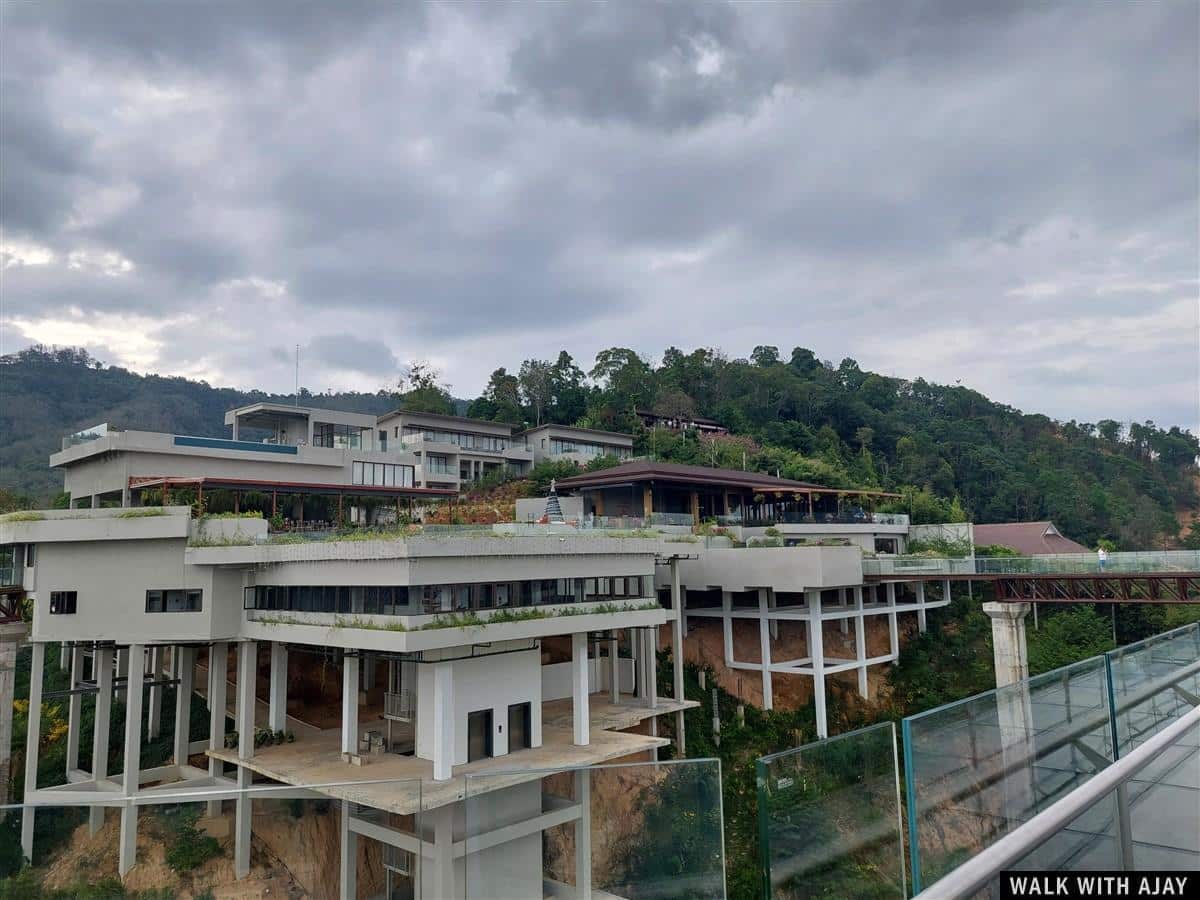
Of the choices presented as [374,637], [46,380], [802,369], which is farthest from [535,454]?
[46,380]

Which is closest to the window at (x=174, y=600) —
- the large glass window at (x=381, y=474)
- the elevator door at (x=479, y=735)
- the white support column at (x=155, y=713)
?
the white support column at (x=155, y=713)

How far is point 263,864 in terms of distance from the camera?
6.93 m

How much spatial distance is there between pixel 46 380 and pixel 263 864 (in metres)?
133

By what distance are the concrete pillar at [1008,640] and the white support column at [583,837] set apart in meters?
32.9

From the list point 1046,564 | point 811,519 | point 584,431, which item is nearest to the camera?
point 1046,564

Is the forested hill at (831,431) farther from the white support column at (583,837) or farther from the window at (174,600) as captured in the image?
the white support column at (583,837)

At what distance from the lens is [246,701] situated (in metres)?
25.6

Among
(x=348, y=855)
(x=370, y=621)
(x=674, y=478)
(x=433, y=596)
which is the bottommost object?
(x=348, y=855)

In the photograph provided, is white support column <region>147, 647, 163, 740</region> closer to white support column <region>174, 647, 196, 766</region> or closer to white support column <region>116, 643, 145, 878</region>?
white support column <region>174, 647, 196, 766</region>

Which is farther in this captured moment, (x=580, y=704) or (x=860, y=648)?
(x=860, y=648)

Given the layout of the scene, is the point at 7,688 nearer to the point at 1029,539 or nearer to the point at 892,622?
the point at 892,622

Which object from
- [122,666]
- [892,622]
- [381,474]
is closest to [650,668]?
[892,622]

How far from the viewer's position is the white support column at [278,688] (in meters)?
27.1

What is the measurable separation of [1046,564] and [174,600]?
3522 centimetres
